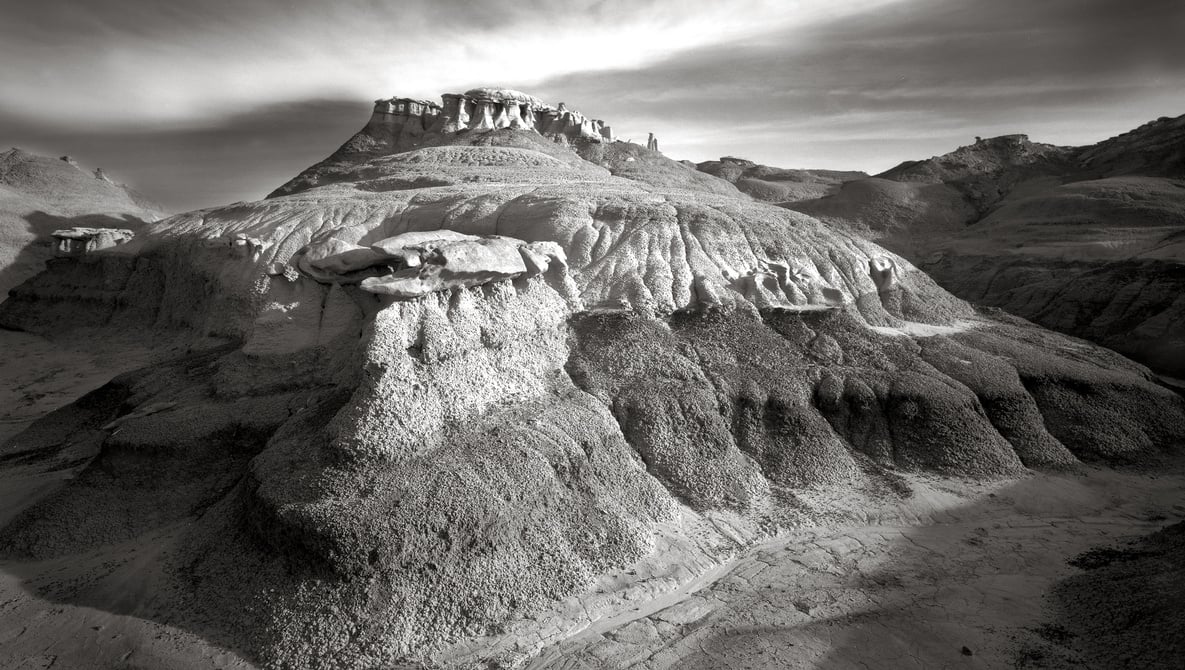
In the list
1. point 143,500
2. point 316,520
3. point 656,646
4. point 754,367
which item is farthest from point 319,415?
point 754,367

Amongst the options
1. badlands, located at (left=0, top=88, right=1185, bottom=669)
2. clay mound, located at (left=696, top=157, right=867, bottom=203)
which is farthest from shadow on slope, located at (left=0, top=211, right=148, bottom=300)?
clay mound, located at (left=696, top=157, right=867, bottom=203)

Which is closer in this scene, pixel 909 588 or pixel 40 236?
pixel 909 588

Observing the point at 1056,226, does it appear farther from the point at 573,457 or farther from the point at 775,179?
the point at 573,457

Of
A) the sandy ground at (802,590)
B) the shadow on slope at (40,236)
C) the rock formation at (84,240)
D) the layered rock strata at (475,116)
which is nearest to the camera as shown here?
the sandy ground at (802,590)

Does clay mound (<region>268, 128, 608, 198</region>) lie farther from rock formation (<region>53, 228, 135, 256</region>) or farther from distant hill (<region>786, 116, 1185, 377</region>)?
A: distant hill (<region>786, 116, 1185, 377</region>)

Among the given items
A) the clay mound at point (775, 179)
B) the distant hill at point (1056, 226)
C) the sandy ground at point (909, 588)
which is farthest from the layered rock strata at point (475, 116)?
the sandy ground at point (909, 588)

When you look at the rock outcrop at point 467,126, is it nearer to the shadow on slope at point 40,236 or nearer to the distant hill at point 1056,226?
the shadow on slope at point 40,236

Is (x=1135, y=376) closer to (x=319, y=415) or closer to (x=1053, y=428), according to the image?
(x=1053, y=428)

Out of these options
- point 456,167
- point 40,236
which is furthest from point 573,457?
point 40,236
